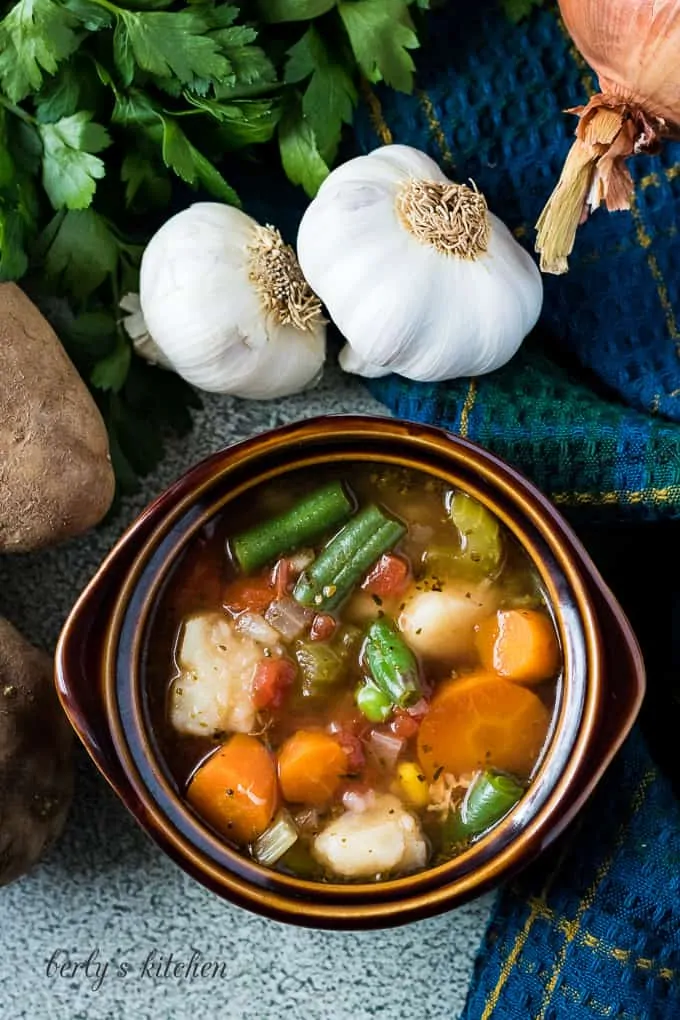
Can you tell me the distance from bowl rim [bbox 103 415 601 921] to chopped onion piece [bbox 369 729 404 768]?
0.54 ft

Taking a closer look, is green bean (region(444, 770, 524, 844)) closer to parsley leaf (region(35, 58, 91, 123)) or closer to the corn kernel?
the corn kernel

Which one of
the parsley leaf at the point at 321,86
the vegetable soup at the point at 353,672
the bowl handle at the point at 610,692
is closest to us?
the bowl handle at the point at 610,692

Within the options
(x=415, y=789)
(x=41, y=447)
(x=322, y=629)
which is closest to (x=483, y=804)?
(x=415, y=789)

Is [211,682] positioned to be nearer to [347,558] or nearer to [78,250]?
[347,558]

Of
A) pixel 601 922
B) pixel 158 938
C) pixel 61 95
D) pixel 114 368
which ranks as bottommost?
pixel 601 922

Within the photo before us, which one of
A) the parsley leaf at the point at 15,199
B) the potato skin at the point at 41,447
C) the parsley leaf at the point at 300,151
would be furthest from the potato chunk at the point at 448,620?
the parsley leaf at the point at 15,199

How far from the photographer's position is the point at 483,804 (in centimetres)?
163

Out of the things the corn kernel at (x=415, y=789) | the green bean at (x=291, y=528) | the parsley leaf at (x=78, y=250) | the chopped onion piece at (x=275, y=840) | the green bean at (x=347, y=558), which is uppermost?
the parsley leaf at (x=78, y=250)

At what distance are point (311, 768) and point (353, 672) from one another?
0.50 ft

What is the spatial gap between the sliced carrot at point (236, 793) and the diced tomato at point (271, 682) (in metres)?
0.08

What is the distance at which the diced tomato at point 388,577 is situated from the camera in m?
1.73

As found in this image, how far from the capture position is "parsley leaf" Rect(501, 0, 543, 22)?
1870mm

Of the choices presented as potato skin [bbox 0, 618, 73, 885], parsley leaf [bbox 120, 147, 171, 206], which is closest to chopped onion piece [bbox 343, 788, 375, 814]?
potato skin [bbox 0, 618, 73, 885]

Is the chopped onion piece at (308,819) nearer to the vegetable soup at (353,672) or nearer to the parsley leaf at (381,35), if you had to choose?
the vegetable soup at (353,672)
